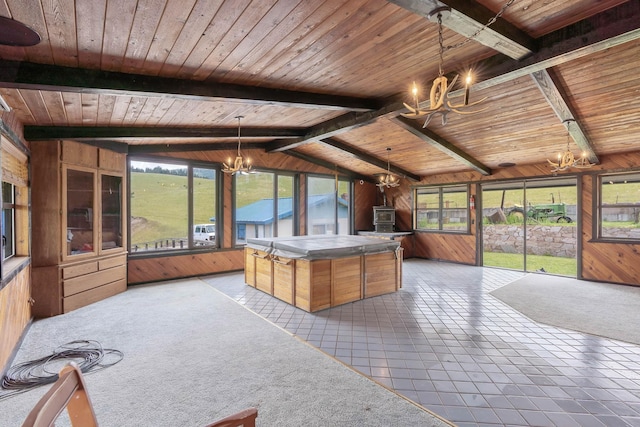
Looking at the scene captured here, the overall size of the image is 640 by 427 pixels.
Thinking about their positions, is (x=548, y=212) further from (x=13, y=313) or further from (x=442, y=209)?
(x=13, y=313)

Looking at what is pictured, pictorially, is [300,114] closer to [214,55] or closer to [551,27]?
[214,55]

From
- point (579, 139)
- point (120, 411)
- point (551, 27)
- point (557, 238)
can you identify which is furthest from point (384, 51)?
point (557, 238)

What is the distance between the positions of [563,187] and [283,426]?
8.00 meters

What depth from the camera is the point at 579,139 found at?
16.8ft

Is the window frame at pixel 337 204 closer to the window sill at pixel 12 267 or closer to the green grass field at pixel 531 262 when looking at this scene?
the green grass field at pixel 531 262

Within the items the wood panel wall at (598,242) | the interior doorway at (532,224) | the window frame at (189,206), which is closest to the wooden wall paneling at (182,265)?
the window frame at (189,206)

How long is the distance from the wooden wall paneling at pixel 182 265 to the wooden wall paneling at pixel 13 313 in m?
1.96

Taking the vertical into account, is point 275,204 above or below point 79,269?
above

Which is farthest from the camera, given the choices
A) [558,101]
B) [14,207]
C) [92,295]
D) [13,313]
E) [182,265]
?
[182,265]

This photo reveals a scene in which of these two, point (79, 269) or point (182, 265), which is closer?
point (79, 269)

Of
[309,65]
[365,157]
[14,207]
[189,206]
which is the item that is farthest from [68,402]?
[365,157]

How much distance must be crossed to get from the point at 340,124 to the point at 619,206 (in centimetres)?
600

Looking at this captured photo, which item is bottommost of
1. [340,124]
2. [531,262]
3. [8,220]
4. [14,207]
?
[531,262]

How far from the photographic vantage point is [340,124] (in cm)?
546
